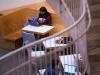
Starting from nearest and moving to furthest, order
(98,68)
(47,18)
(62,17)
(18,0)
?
1. (98,68)
2. (62,17)
3. (47,18)
4. (18,0)

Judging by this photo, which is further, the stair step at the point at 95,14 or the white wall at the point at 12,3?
the white wall at the point at 12,3

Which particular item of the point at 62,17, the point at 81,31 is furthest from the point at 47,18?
the point at 81,31

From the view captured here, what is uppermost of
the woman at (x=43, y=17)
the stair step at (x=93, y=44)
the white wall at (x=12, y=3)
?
the white wall at (x=12, y=3)

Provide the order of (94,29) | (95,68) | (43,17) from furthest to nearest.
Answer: (43,17), (94,29), (95,68)

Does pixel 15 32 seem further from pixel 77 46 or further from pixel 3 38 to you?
pixel 77 46

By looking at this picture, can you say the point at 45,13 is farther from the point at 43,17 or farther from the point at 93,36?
the point at 93,36

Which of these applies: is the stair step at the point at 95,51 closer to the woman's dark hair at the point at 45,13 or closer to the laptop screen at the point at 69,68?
the laptop screen at the point at 69,68

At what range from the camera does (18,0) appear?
10.7 metres

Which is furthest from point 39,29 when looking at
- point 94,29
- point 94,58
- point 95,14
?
point 94,58

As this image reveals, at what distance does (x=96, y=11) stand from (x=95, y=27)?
0.34 metres

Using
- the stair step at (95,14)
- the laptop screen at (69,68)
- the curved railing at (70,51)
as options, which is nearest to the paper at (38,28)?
the curved railing at (70,51)

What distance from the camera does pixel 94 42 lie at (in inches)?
222

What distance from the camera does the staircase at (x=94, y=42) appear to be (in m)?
5.51

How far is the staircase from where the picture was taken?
5.51 meters
